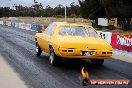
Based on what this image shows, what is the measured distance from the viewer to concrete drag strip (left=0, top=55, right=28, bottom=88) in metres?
8.98

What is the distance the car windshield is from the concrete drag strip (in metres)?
2.46

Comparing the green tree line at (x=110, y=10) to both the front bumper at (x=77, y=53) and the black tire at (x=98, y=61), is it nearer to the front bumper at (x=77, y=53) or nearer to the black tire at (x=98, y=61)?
the black tire at (x=98, y=61)

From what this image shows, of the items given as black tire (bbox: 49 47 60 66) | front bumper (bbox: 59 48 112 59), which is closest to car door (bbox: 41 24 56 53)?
black tire (bbox: 49 47 60 66)

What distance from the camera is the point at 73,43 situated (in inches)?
455

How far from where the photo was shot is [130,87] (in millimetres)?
8727

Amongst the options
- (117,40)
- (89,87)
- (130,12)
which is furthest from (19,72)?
(130,12)

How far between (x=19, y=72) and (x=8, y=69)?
78 cm

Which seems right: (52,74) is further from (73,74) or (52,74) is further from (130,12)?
(130,12)

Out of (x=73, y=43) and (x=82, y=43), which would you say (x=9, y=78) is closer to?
(x=73, y=43)

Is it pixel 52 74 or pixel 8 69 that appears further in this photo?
pixel 8 69

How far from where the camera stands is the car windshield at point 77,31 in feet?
41.9

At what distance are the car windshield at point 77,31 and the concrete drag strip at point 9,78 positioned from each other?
97.0 inches

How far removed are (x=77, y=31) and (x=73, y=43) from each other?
1.44 meters

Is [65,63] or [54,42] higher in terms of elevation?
[54,42]
